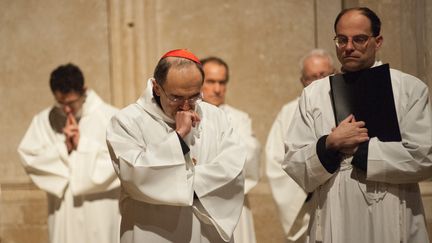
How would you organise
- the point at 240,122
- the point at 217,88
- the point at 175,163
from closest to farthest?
1. the point at 175,163
2. the point at 217,88
3. the point at 240,122

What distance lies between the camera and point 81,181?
6.98 m

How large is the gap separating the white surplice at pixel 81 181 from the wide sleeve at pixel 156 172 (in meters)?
2.55

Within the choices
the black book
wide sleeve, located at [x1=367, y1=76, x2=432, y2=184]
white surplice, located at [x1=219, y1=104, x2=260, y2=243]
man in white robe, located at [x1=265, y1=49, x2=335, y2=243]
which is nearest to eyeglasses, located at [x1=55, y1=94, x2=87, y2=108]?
white surplice, located at [x1=219, y1=104, x2=260, y2=243]

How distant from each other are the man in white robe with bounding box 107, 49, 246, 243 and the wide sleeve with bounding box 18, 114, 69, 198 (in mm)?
2553

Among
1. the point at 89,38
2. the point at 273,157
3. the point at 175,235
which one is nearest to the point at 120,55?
the point at 89,38

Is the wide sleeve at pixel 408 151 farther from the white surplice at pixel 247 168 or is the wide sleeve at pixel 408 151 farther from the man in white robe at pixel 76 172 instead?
the man in white robe at pixel 76 172

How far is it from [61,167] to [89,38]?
2.17 metres

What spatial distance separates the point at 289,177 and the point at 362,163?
103 inches

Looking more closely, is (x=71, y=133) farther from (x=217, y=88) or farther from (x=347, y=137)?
(x=347, y=137)

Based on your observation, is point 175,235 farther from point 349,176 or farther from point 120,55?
point 120,55

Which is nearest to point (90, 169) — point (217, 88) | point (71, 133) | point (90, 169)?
point (90, 169)

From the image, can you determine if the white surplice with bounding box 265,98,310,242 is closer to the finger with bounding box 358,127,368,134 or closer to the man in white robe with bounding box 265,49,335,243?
the man in white robe with bounding box 265,49,335,243

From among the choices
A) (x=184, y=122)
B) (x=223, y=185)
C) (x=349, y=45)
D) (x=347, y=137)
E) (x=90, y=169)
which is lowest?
(x=90, y=169)

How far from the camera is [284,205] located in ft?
23.0
